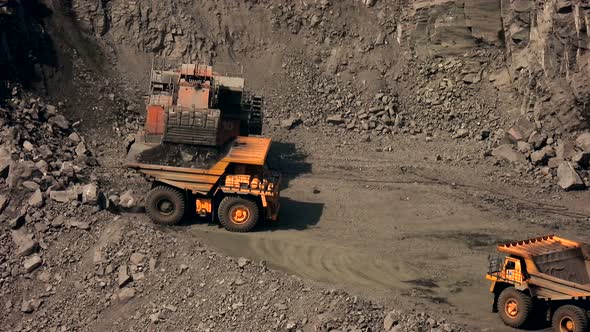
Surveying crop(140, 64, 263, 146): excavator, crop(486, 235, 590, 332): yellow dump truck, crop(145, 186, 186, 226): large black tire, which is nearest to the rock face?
crop(140, 64, 263, 146): excavator

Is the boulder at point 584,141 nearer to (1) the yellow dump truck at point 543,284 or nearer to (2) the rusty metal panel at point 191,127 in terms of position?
(1) the yellow dump truck at point 543,284

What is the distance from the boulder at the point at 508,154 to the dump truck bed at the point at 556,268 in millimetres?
10660

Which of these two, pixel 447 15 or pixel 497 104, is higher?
pixel 447 15

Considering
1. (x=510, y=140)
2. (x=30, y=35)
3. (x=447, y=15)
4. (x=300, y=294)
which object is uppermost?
(x=447, y=15)

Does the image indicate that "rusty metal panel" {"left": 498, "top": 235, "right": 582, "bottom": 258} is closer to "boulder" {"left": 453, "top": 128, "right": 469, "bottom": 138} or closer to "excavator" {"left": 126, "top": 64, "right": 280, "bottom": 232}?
"excavator" {"left": 126, "top": 64, "right": 280, "bottom": 232}

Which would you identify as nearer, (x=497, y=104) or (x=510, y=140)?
(x=510, y=140)

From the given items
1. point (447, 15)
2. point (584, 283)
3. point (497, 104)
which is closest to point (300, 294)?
point (584, 283)

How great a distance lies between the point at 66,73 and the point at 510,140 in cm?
1566

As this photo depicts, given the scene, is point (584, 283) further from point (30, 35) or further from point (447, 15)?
point (30, 35)

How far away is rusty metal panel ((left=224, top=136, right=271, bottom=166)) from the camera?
2048 centimetres

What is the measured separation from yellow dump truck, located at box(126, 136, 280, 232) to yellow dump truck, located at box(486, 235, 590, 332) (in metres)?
6.26

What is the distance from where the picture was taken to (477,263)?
19.9 m

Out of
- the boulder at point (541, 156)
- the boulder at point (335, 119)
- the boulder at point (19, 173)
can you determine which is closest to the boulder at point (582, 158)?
the boulder at point (541, 156)

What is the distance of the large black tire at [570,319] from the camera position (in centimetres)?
1522
